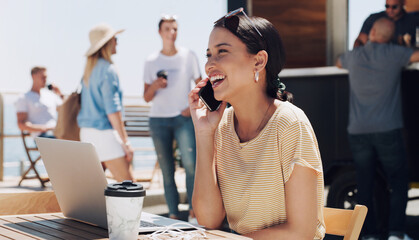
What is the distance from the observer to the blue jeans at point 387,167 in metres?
4.37

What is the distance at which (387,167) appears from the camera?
4.44 m

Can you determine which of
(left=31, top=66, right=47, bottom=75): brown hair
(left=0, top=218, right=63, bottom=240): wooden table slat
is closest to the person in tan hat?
(left=0, top=218, right=63, bottom=240): wooden table slat

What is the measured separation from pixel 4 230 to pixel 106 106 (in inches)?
100

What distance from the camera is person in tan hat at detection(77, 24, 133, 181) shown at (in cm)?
424

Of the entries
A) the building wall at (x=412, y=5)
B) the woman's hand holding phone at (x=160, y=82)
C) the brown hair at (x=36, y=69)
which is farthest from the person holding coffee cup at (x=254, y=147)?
the brown hair at (x=36, y=69)

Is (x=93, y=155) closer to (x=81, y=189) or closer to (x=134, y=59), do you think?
(x=81, y=189)

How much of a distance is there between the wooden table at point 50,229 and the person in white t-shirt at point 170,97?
303 centimetres

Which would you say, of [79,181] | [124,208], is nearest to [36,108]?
[79,181]

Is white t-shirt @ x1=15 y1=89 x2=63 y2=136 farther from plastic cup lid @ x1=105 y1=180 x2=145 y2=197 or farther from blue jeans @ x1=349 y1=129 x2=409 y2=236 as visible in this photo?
plastic cup lid @ x1=105 y1=180 x2=145 y2=197

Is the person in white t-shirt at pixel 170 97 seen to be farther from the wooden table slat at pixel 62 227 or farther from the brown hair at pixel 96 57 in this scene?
the wooden table slat at pixel 62 227

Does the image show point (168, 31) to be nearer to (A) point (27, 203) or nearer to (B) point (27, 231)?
(A) point (27, 203)

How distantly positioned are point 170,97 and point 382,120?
170 centimetres

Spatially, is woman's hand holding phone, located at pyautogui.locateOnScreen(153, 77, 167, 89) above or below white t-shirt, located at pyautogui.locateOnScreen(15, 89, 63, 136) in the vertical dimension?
above

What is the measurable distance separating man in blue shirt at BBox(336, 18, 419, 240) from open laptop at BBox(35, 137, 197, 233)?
2.90 metres
